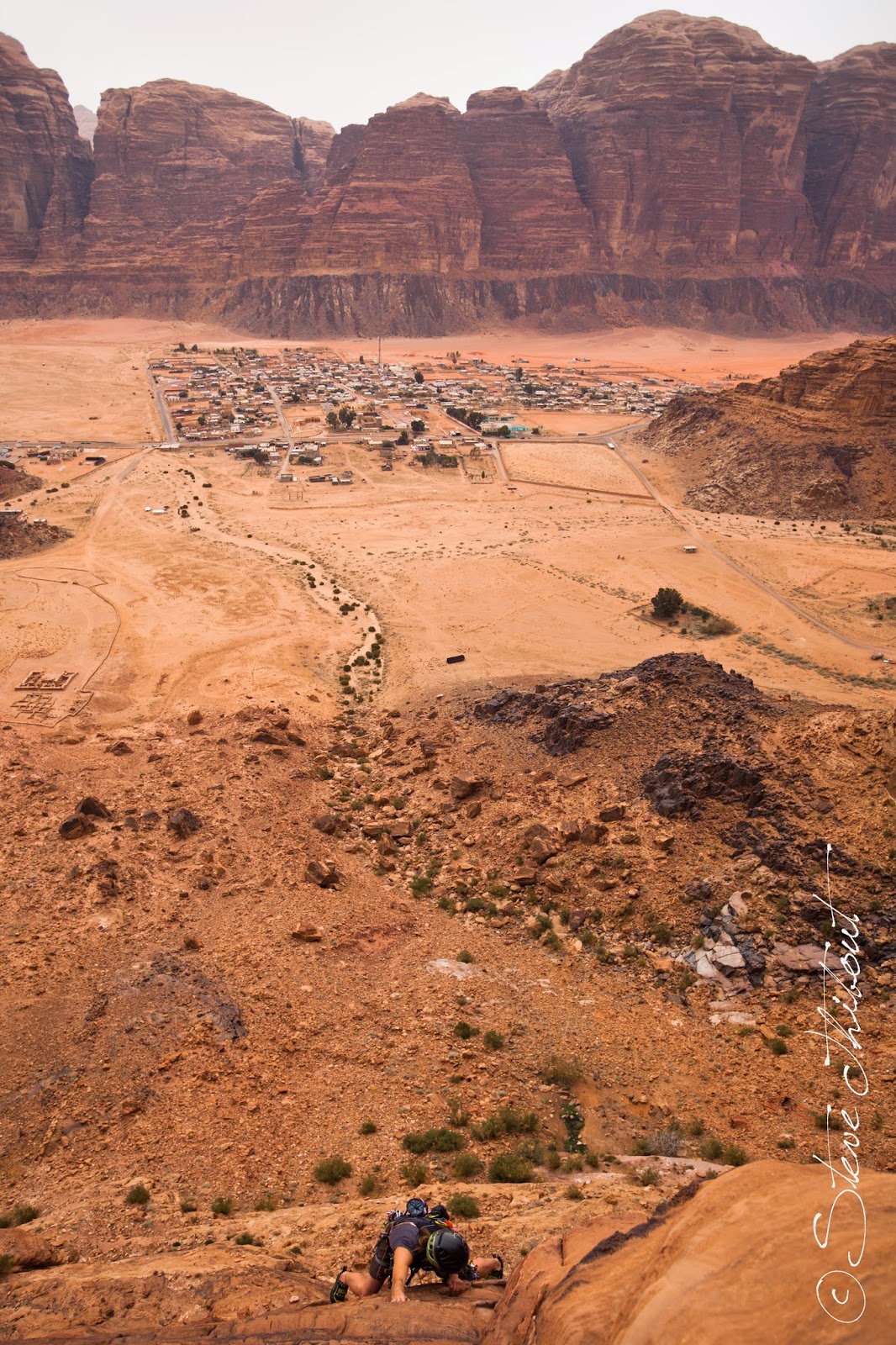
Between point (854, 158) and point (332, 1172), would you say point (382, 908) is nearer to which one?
point (332, 1172)

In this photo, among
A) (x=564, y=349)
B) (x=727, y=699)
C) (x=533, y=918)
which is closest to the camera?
(x=533, y=918)

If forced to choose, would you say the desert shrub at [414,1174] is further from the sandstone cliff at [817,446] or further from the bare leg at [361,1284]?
the sandstone cliff at [817,446]

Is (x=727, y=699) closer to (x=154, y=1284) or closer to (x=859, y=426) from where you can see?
(x=154, y=1284)

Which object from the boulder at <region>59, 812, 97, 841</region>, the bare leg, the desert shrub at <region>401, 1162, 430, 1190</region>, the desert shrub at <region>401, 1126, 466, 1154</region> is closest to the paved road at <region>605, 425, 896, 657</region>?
the desert shrub at <region>401, 1126, 466, 1154</region>

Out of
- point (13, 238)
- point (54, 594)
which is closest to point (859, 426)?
point (54, 594)

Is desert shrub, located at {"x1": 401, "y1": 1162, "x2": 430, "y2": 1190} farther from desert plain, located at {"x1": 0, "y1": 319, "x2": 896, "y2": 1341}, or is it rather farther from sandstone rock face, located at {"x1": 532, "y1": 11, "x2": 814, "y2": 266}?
sandstone rock face, located at {"x1": 532, "y1": 11, "x2": 814, "y2": 266}

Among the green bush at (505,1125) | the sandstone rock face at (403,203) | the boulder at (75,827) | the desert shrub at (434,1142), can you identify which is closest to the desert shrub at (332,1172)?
the desert shrub at (434,1142)
